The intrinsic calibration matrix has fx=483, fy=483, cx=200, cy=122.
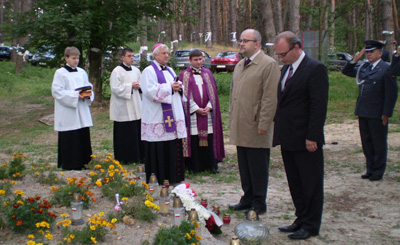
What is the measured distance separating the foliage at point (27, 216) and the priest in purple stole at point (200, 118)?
341 centimetres

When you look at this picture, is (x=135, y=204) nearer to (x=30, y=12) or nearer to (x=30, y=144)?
(x=30, y=144)

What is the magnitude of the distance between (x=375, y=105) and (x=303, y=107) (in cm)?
297

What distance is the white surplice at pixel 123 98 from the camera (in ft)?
28.6

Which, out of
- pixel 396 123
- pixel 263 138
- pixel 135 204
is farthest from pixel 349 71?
pixel 396 123

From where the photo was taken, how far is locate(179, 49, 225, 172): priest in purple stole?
A: 25.0 ft

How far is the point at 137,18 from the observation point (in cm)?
1422

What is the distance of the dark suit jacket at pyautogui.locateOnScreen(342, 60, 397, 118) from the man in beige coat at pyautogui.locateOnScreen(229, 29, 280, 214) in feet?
7.72

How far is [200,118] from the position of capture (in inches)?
303

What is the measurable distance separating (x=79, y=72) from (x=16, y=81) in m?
18.5

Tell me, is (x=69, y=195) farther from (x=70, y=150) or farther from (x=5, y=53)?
(x=5, y=53)

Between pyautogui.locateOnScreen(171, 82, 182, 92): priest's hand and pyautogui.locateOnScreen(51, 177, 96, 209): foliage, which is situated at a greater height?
pyautogui.locateOnScreen(171, 82, 182, 92): priest's hand

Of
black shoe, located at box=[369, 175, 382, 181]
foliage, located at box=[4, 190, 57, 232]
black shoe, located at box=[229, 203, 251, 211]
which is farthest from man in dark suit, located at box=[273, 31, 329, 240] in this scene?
black shoe, located at box=[369, 175, 382, 181]

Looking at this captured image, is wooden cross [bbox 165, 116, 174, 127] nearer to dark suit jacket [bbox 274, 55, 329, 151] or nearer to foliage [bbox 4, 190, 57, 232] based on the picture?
dark suit jacket [bbox 274, 55, 329, 151]

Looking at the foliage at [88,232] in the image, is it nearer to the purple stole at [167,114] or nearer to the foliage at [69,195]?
the foliage at [69,195]
